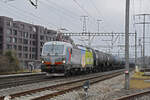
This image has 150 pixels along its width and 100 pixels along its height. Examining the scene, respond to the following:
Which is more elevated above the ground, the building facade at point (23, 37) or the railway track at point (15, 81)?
the building facade at point (23, 37)

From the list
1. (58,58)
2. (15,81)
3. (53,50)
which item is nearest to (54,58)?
(58,58)

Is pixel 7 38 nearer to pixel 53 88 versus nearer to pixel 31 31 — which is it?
pixel 31 31

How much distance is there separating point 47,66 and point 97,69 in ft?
55.8

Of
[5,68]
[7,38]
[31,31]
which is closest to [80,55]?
[5,68]

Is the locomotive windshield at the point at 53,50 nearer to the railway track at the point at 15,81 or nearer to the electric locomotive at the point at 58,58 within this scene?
the electric locomotive at the point at 58,58

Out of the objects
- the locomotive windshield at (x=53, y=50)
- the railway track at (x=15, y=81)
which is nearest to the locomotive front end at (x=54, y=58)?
the locomotive windshield at (x=53, y=50)

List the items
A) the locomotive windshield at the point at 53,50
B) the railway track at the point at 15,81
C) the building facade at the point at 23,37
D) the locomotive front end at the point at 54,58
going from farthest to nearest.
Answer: the building facade at the point at 23,37 → the locomotive windshield at the point at 53,50 → the locomotive front end at the point at 54,58 → the railway track at the point at 15,81

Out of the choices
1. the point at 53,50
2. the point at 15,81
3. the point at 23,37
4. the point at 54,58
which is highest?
the point at 23,37

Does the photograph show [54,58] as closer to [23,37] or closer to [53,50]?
[53,50]

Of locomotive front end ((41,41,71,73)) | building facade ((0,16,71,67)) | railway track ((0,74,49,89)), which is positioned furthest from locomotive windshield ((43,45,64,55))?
building facade ((0,16,71,67))

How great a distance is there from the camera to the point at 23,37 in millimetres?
79812

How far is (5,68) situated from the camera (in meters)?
31.4

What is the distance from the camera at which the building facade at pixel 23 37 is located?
69750 mm

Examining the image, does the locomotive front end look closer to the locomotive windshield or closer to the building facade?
the locomotive windshield
